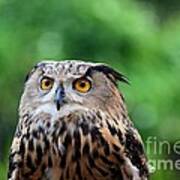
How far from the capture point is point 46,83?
293cm

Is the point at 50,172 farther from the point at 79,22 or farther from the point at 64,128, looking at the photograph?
the point at 79,22

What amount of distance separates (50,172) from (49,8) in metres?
1.38

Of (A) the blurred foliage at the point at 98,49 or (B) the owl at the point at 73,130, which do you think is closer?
(B) the owl at the point at 73,130

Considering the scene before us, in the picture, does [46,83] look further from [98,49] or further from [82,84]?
[98,49]

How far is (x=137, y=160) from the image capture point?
296 cm

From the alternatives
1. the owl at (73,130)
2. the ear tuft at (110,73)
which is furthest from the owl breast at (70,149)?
the ear tuft at (110,73)

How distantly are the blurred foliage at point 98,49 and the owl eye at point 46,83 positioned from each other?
102cm

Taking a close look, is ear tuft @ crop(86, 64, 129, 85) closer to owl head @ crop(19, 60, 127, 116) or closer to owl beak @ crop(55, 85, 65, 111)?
owl head @ crop(19, 60, 127, 116)

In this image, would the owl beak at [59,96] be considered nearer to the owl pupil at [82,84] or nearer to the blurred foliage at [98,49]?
the owl pupil at [82,84]

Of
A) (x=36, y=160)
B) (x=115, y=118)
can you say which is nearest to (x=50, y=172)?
(x=36, y=160)

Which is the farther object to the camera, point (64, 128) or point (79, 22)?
point (79, 22)

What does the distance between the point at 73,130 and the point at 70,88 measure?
119 mm

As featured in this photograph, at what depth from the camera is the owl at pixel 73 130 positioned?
2.89m

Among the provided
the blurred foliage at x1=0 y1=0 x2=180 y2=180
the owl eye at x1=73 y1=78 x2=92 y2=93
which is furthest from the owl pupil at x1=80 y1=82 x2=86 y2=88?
the blurred foliage at x1=0 y1=0 x2=180 y2=180
